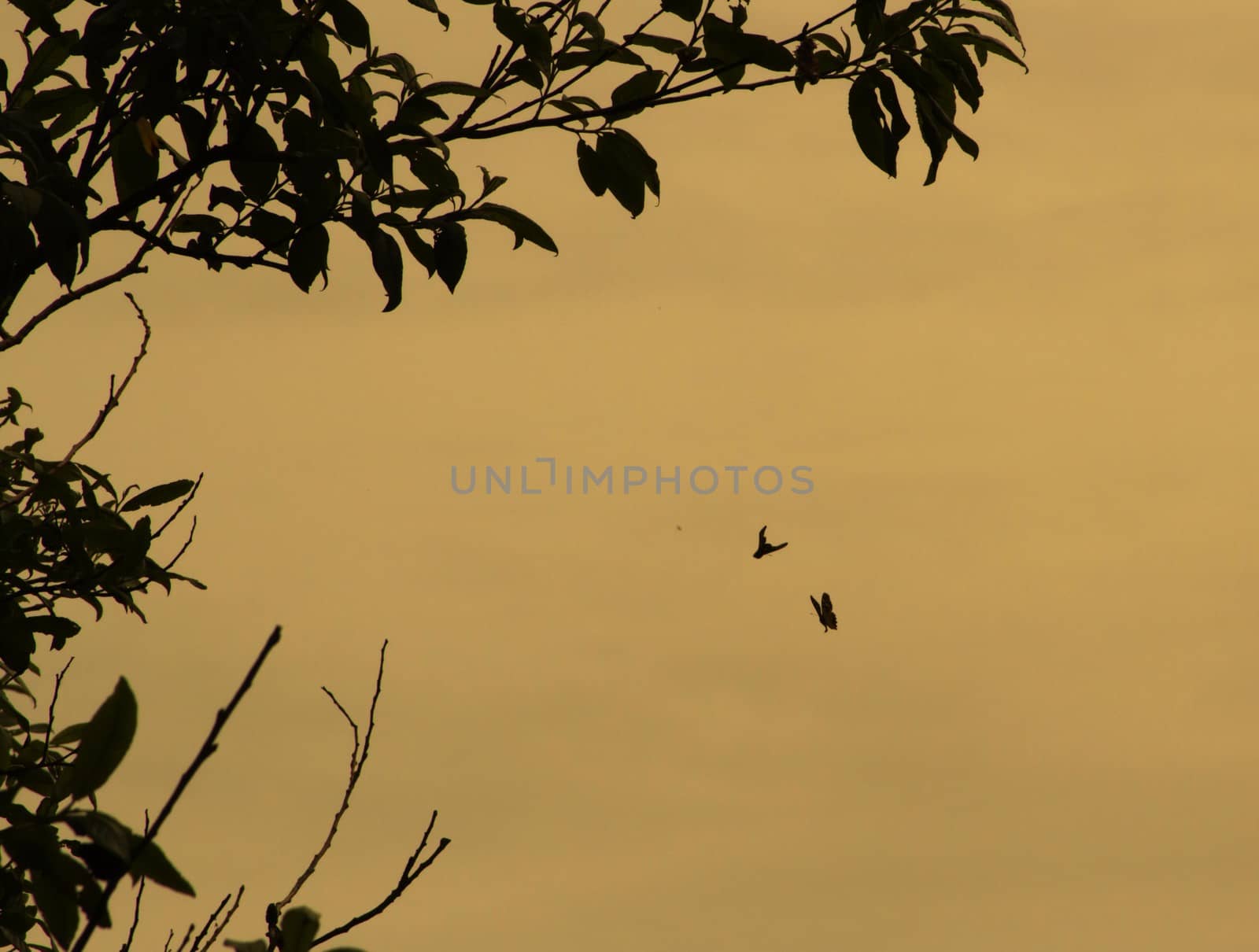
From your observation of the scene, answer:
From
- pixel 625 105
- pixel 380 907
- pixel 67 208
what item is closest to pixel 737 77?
pixel 625 105

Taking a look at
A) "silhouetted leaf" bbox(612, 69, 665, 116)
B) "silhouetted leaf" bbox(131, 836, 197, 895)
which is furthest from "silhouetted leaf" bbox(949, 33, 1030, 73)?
"silhouetted leaf" bbox(131, 836, 197, 895)

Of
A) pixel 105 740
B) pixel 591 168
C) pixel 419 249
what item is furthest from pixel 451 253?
pixel 105 740

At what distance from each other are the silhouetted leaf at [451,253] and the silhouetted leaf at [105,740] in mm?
1879

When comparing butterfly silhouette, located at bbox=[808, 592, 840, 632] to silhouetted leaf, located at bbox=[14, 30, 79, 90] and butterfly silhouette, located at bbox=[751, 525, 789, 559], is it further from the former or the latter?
silhouetted leaf, located at bbox=[14, 30, 79, 90]

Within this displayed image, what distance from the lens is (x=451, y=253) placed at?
3.25 metres

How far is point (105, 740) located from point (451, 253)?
1.94 meters

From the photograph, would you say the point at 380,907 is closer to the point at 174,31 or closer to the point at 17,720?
the point at 174,31

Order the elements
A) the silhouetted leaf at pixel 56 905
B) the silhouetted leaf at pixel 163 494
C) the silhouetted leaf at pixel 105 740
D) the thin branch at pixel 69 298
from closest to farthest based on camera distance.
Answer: the silhouetted leaf at pixel 105 740 → the silhouetted leaf at pixel 56 905 → the thin branch at pixel 69 298 → the silhouetted leaf at pixel 163 494

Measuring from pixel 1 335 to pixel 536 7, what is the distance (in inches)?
54.9

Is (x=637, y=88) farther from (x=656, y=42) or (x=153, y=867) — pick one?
(x=153, y=867)

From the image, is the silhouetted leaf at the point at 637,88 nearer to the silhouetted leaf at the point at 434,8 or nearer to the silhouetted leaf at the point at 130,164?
the silhouetted leaf at the point at 434,8

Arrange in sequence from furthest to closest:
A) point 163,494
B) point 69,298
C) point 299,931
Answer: point 163,494 < point 69,298 < point 299,931

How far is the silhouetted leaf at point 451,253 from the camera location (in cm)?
325

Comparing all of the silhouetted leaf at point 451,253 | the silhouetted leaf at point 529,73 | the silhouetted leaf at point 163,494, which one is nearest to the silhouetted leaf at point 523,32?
the silhouetted leaf at point 529,73
